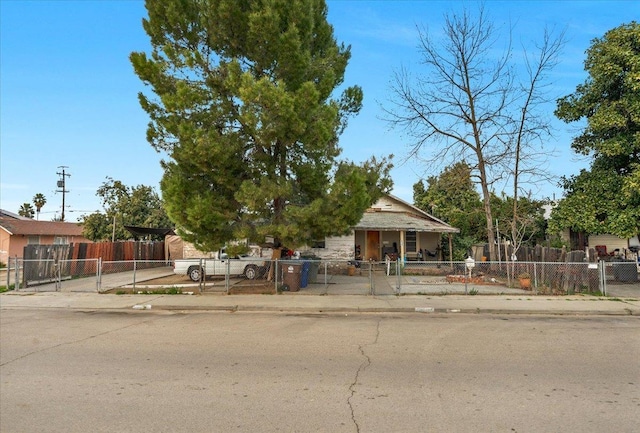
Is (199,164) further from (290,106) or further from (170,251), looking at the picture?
(170,251)

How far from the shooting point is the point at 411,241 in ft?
92.2

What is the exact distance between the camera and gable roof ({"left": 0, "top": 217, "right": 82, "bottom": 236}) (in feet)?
118

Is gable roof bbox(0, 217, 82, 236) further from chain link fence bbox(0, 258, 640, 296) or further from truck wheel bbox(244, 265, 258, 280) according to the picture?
truck wheel bbox(244, 265, 258, 280)

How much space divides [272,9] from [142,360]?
11.3 meters

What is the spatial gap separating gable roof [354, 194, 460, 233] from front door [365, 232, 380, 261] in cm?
144

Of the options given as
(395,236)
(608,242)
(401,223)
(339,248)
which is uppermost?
(401,223)

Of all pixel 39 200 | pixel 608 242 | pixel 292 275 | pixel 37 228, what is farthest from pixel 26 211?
pixel 608 242

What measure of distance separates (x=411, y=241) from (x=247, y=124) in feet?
59.1

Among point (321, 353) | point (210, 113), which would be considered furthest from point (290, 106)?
point (321, 353)

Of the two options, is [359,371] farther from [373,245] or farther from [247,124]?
[373,245]

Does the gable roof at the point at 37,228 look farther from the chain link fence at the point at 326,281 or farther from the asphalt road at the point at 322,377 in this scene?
the asphalt road at the point at 322,377

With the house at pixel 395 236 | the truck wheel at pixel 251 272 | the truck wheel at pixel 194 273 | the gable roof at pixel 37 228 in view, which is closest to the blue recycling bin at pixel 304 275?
the truck wheel at pixel 251 272

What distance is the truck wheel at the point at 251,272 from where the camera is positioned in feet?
61.4

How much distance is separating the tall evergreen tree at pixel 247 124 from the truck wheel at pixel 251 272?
177 inches
